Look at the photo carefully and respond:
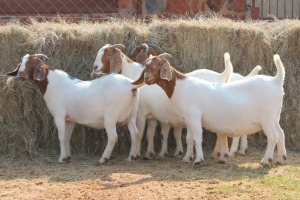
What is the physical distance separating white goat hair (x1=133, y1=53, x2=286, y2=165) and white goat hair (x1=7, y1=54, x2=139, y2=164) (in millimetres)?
385

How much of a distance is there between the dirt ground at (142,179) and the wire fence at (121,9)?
3.99 meters

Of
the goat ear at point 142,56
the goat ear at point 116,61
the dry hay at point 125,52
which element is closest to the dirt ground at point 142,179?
the dry hay at point 125,52

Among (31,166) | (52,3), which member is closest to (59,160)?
(31,166)

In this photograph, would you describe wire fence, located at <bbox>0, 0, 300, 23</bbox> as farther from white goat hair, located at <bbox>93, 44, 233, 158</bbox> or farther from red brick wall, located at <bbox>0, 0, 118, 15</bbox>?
white goat hair, located at <bbox>93, 44, 233, 158</bbox>

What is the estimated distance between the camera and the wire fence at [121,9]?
1388 cm

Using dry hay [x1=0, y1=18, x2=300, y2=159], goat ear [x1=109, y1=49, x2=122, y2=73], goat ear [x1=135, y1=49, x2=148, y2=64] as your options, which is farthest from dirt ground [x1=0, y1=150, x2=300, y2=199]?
goat ear [x1=135, y1=49, x2=148, y2=64]

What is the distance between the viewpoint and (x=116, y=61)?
10.6 meters

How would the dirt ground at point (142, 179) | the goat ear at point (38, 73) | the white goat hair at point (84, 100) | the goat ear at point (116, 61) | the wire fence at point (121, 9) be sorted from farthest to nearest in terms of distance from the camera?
the wire fence at point (121, 9), the goat ear at point (116, 61), the goat ear at point (38, 73), the white goat hair at point (84, 100), the dirt ground at point (142, 179)

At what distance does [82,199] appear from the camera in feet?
26.1

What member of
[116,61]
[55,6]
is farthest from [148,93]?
[55,6]

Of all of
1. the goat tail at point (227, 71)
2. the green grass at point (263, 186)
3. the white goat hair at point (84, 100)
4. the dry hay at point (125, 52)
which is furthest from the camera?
the dry hay at point (125, 52)

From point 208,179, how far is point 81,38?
3.60m

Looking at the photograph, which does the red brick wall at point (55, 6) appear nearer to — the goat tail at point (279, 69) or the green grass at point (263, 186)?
the goat tail at point (279, 69)

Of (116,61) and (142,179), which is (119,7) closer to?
(116,61)
